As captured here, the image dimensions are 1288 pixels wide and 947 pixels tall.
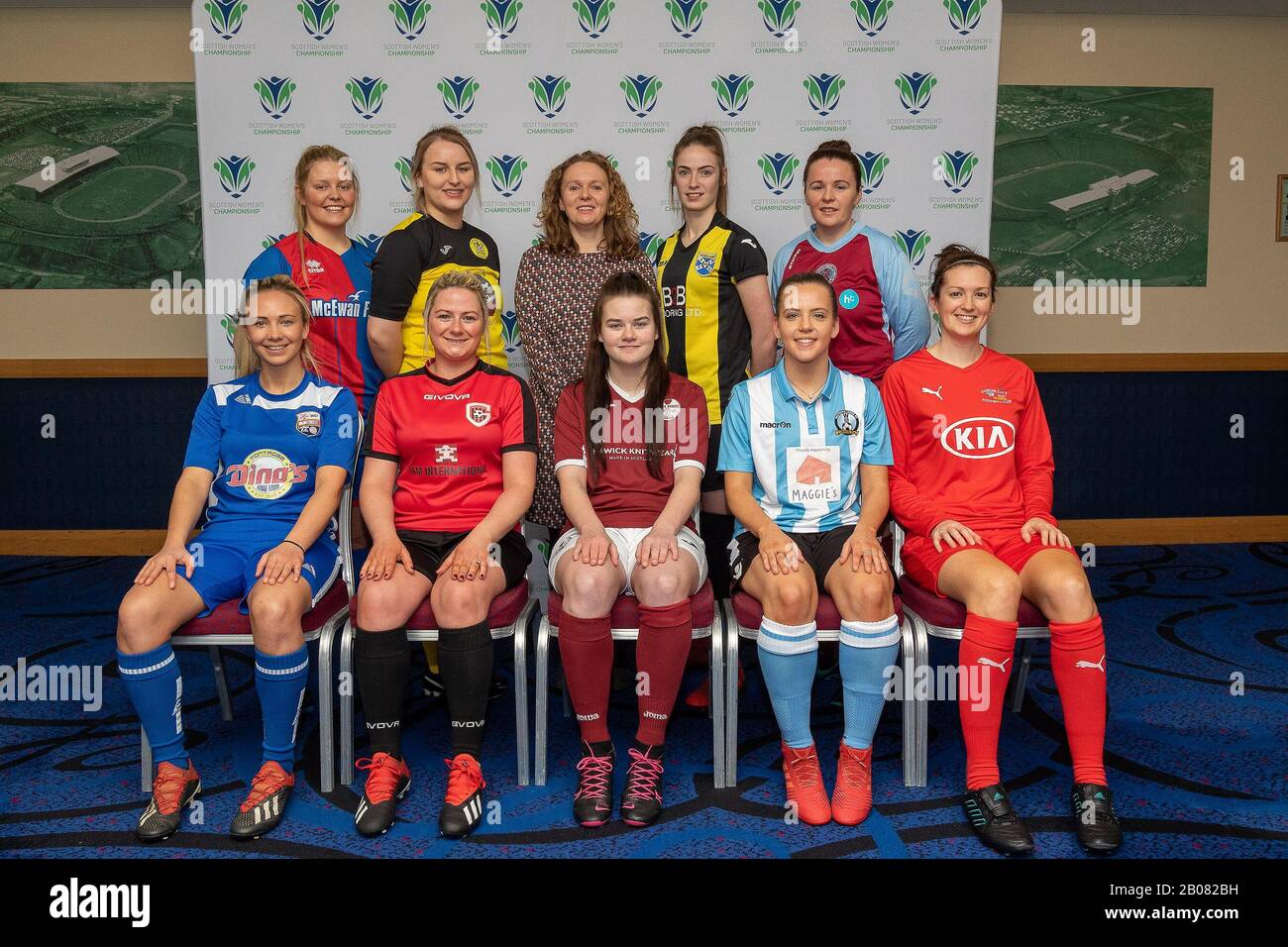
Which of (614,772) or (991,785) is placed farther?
(614,772)

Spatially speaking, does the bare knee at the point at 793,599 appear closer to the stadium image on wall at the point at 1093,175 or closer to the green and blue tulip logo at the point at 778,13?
the green and blue tulip logo at the point at 778,13

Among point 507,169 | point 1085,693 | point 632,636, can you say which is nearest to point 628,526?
point 632,636

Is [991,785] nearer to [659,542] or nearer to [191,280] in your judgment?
[659,542]

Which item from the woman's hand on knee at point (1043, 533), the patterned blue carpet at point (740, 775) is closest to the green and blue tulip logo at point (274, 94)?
the patterned blue carpet at point (740, 775)

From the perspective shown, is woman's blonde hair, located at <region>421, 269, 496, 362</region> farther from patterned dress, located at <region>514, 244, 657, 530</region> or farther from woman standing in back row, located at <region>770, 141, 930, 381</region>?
woman standing in back row, located at <region>770, 141, 930, 381</region>

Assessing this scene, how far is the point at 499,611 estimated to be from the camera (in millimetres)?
2225

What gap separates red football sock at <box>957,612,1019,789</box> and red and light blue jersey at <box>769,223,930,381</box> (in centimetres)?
91

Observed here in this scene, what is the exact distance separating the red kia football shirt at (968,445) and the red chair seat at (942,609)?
153mm

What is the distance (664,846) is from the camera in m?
1.94

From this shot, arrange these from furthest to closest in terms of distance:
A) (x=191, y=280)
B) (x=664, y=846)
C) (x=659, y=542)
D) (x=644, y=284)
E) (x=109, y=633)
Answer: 1. (x=191, y=280)
2. (x=109, y=633)
3. (x=644, y=284)
4. (x=659, y=542)
5. (x=664, y=846)

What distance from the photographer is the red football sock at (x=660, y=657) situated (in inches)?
83.5

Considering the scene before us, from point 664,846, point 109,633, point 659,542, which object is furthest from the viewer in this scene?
point 109,633

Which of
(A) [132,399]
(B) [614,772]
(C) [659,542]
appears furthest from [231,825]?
(A) [132,399]

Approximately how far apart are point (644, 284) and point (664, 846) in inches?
51.3
